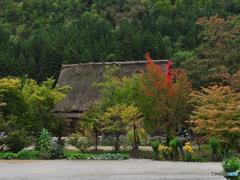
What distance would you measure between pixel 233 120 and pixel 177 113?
3.43 meters

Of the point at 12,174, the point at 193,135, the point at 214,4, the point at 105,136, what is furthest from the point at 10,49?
the point at 214,4

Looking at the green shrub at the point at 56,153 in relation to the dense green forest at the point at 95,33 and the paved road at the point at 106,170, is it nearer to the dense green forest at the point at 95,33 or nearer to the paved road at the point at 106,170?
the paved road at the point at 106,170

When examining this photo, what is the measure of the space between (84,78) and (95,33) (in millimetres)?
38640

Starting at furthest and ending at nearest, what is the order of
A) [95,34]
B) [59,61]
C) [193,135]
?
[95,34]
[59,61]
[193,135]

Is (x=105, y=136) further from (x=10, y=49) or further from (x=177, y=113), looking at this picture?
(x=10, y=49)

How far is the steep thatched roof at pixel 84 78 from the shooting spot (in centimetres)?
2583

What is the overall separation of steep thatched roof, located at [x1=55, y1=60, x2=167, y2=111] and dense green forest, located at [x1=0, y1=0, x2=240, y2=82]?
15393mm

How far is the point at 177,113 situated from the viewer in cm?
1723

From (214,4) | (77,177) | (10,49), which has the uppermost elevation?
(214,4)

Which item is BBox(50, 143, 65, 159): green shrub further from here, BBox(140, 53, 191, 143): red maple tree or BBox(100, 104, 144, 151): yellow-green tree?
BBox(140, 53, 191, 143): red maple tree

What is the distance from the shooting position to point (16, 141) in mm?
16875

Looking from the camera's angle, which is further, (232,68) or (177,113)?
(232,68)

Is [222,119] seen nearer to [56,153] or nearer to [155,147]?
[155,147]

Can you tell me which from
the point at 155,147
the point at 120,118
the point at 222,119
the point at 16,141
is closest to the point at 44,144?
the point at 16,141
